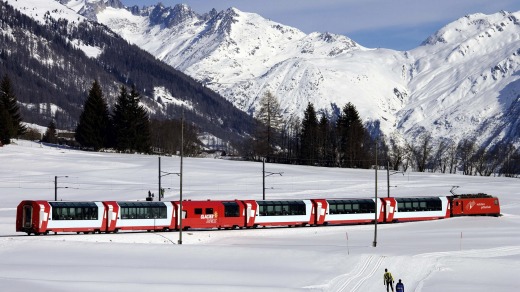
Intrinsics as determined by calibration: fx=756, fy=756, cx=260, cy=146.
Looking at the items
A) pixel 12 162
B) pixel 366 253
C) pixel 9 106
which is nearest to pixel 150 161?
pixel 12 162

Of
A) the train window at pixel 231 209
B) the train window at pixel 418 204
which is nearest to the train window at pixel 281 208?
the train window at pixel 231 209

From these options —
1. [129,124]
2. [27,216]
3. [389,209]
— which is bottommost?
[27,216]

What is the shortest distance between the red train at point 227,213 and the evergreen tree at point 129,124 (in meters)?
79.2

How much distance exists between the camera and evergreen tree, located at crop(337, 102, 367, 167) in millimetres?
154125

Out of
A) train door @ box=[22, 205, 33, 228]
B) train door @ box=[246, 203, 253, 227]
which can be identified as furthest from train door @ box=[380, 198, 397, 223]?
train door @ box=[22, 205, 33, 228]

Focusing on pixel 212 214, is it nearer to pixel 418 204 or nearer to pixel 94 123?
pixel 418 204

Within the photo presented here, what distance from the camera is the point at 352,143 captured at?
154500 mm

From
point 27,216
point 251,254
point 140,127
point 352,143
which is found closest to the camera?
point 251,254

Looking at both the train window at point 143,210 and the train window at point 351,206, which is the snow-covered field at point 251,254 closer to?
the train window at point 351,206

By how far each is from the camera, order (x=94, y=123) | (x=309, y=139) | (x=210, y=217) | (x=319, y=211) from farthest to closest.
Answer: (x=309, y=139)
(x=94, y=123)
(x=319, y=211)
(x=210, y=217)

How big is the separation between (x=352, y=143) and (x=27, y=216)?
101 m

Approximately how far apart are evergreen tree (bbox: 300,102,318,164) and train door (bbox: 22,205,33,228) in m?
102

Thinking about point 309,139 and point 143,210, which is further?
point 309,139

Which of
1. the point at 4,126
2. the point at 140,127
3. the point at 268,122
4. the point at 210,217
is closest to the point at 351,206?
the point at 210,217
